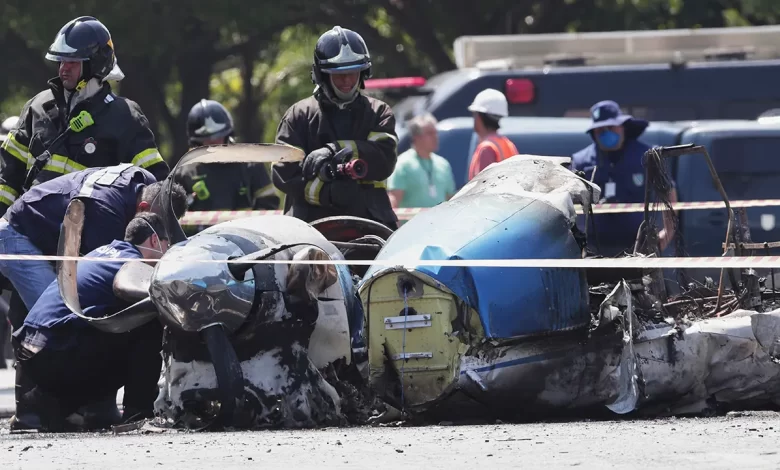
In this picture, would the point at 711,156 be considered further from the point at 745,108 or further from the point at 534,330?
the point at 534,330

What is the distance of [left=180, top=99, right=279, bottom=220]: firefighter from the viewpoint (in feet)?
37.4

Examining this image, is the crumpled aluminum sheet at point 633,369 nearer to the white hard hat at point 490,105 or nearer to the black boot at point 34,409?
the black boot at point 34,409

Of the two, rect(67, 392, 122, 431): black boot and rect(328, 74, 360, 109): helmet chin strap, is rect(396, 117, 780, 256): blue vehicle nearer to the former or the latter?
rect(328, 74, 360, 109): helmet chin strap

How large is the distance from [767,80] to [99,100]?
6.68 m

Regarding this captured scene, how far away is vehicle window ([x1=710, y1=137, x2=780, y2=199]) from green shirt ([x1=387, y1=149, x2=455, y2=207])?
6.30 feet

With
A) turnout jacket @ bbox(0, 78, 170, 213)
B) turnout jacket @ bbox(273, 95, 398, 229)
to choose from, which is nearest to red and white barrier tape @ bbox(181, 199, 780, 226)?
turnout jacket @ bbox(273, 95, 398, 229)

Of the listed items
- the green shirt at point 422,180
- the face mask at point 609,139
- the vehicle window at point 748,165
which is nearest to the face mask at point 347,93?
the face mask at point 609,139

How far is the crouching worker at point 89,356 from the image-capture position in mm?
7426

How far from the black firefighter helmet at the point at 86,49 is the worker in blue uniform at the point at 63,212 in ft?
2.74

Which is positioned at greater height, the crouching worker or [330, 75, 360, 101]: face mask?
[330, 75, 360, 101]: face mask

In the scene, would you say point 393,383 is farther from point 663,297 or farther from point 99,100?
point 99,100

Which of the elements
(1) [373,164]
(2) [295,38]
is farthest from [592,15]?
(1) [373,164]

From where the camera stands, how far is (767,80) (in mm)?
13633

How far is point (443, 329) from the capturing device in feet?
22.5
